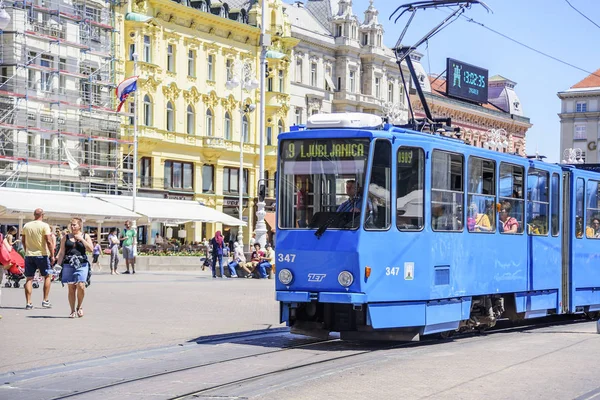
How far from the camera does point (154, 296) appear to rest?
27172 millimetres

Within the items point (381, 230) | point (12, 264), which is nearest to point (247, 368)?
point (381, 230)

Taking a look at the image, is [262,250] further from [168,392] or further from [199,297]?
[168,392]

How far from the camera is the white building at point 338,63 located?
273 feet

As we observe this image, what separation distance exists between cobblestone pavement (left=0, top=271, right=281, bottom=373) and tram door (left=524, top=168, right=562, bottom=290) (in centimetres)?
466

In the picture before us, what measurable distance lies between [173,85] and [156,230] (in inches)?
357

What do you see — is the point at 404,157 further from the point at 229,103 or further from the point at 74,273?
the point at 229,103

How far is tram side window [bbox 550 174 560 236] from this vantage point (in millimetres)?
20906

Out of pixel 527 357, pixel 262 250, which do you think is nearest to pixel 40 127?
pixel 262 250

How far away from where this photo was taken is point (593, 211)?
22.3 metres

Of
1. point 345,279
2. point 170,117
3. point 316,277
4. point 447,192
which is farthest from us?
point 170,117

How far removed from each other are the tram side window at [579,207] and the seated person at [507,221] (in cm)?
269

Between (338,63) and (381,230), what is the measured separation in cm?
7179

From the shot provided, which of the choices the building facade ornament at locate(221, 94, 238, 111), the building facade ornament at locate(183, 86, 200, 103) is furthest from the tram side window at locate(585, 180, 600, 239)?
the building facade ornament at locate(221, 94, 238, 111)

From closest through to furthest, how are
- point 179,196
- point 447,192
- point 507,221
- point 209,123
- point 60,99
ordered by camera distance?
point 447,192, point 507,221, point 60,99, point 179,196, point 209,123
